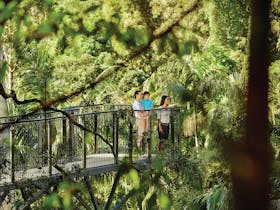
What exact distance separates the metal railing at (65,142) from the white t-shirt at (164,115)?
0.29 ft

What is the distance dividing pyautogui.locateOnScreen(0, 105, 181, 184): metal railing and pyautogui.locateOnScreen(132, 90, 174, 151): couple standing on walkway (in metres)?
0.10

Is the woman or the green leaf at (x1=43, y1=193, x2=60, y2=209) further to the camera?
the woman

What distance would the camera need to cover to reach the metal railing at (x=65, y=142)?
30.6 feet

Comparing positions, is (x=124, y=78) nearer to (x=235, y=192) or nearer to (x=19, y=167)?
(x=19, y=167)

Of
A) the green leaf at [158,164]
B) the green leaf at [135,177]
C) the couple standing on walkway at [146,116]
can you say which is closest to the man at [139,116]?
the couple standing on walkway at [146,116]

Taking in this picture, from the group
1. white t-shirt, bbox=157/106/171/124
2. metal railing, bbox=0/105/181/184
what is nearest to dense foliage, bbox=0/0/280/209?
white t-shirt, bbox=157/106/171/124

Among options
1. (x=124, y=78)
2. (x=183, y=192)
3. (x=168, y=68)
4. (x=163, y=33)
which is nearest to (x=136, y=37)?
(x=163, y=33)

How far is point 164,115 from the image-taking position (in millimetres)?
12008

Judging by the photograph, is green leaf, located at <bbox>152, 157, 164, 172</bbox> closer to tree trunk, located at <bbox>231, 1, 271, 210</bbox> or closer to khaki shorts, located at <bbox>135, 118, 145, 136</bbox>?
tree trunk, located at <bbox>231, 1, 271, 210</bbox>

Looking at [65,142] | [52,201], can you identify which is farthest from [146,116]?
[52,201]

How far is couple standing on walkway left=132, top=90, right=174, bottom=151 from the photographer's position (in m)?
11.6

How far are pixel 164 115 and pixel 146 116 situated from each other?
1.72 ft

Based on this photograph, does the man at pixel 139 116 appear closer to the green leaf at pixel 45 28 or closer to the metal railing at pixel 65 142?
the metal railing at pixel 65 142

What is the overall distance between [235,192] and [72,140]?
8972 millimetres
